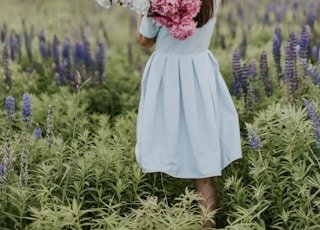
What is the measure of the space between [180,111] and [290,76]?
1.38m

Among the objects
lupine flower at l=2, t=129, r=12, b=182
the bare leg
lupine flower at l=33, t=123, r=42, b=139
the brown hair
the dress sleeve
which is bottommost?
the bare leg

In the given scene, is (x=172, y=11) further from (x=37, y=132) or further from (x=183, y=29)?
(x=37, y=132)

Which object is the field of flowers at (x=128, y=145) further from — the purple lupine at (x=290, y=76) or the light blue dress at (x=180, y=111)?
the light blue dress at (x=180, y=111)

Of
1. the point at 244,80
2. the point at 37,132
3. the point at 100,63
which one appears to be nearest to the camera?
the point at 37,132

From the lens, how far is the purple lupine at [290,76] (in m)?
5.10

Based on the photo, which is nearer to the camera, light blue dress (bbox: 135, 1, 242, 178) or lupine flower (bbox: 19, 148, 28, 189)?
lupine flower (bbox: 19, 148, 28, 189)

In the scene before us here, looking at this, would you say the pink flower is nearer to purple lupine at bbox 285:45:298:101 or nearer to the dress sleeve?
the dress sleeve

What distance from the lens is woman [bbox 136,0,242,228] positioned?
399 cm

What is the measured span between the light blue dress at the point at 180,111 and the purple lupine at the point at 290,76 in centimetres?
118

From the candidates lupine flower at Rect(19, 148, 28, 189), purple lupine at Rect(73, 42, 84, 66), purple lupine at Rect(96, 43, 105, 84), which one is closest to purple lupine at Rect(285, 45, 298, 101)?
purple lupine at Rect(96, 43, 105, 84)

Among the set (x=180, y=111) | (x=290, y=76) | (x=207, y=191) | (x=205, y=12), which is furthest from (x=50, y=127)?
(x=290, y=76)

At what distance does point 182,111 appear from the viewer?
160 inches

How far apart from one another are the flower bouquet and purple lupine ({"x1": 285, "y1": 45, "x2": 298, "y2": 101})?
146cm

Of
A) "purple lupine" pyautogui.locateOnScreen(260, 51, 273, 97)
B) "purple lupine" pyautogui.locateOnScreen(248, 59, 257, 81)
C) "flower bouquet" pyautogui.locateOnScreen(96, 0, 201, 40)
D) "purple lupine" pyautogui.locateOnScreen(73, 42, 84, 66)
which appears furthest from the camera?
"purple lupine" pyautogui.locateOnScreen(73, 42, 84, 66)
